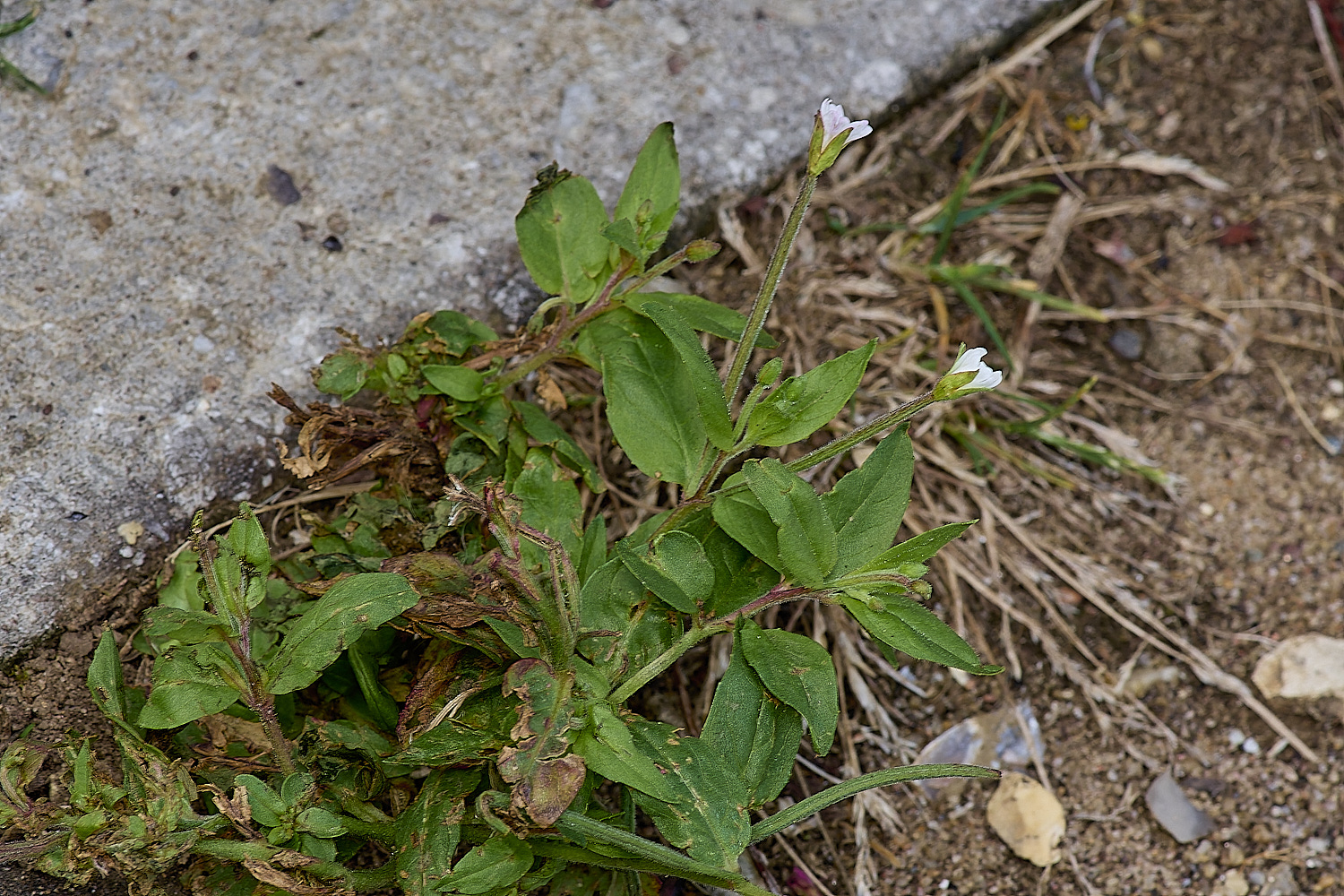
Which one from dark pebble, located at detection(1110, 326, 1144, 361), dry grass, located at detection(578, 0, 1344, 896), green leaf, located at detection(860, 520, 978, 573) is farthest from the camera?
dark pebble, located at detection(1110, 326, 1144, 361)

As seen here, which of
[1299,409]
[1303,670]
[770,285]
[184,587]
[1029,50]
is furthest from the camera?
[1029,50]

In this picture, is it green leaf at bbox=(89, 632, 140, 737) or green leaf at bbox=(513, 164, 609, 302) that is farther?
green leaf at bbox=(513, 164, 609, 302)

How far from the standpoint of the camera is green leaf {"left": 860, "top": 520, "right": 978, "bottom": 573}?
176 cm

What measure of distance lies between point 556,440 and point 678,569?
1.32 feet

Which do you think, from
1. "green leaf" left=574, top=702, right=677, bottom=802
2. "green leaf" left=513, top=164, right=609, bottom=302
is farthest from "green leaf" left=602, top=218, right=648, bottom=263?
"green leaf" left=574, top=702, right=677, bottom=802

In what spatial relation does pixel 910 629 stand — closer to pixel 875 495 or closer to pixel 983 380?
pixel 875 495

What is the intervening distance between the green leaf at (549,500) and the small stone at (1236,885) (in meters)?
1.65

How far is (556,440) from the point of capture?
207 centimetres

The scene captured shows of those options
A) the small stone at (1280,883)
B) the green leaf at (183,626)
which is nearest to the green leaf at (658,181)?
the green leaf at (183,626)

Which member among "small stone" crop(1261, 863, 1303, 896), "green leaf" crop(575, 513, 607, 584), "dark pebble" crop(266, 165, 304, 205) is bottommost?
"small stone" crop(1261, 863, 1303, 896)

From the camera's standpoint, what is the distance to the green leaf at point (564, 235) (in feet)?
6.80

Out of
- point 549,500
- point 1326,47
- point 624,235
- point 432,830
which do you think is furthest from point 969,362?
point 1326,47

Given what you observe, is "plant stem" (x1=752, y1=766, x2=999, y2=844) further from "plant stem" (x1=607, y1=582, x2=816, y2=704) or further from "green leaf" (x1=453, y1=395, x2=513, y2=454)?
"green leaf" (x1=453, y1=395, x2=513, y2=454)

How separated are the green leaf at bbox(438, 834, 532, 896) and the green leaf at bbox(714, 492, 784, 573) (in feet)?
2.05
